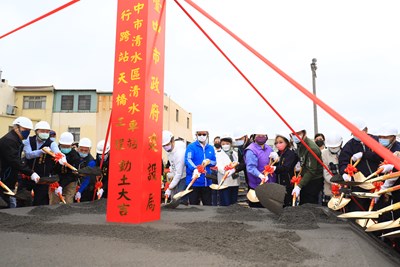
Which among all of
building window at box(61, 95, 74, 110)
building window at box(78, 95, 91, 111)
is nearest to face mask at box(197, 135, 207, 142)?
building window at box(78, 95, 91, 111)

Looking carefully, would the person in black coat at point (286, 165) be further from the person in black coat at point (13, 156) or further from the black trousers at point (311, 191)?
the person in black coat at point (13, 156)

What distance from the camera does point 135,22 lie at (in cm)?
306

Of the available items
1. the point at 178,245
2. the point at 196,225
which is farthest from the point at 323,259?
the point at 196,225

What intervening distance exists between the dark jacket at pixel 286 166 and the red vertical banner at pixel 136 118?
212 cm

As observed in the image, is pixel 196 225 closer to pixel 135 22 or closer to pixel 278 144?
pixel 135 22

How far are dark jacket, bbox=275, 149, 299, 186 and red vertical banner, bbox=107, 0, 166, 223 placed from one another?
212 centimetres

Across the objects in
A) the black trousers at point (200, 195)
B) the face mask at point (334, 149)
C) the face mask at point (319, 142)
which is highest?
the face mask at point (319, 142)

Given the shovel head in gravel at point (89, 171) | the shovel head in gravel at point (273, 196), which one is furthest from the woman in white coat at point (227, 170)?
the shovel head in gravel at point (89, 171)

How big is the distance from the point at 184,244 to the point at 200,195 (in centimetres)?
338

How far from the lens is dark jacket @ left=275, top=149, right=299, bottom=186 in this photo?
4617 millimetres

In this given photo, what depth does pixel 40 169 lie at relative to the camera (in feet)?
15.7

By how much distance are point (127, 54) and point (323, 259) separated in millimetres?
2333

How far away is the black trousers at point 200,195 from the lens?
510 centimetres

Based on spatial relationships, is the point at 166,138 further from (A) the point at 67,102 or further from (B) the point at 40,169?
(A) the point at 67,102
